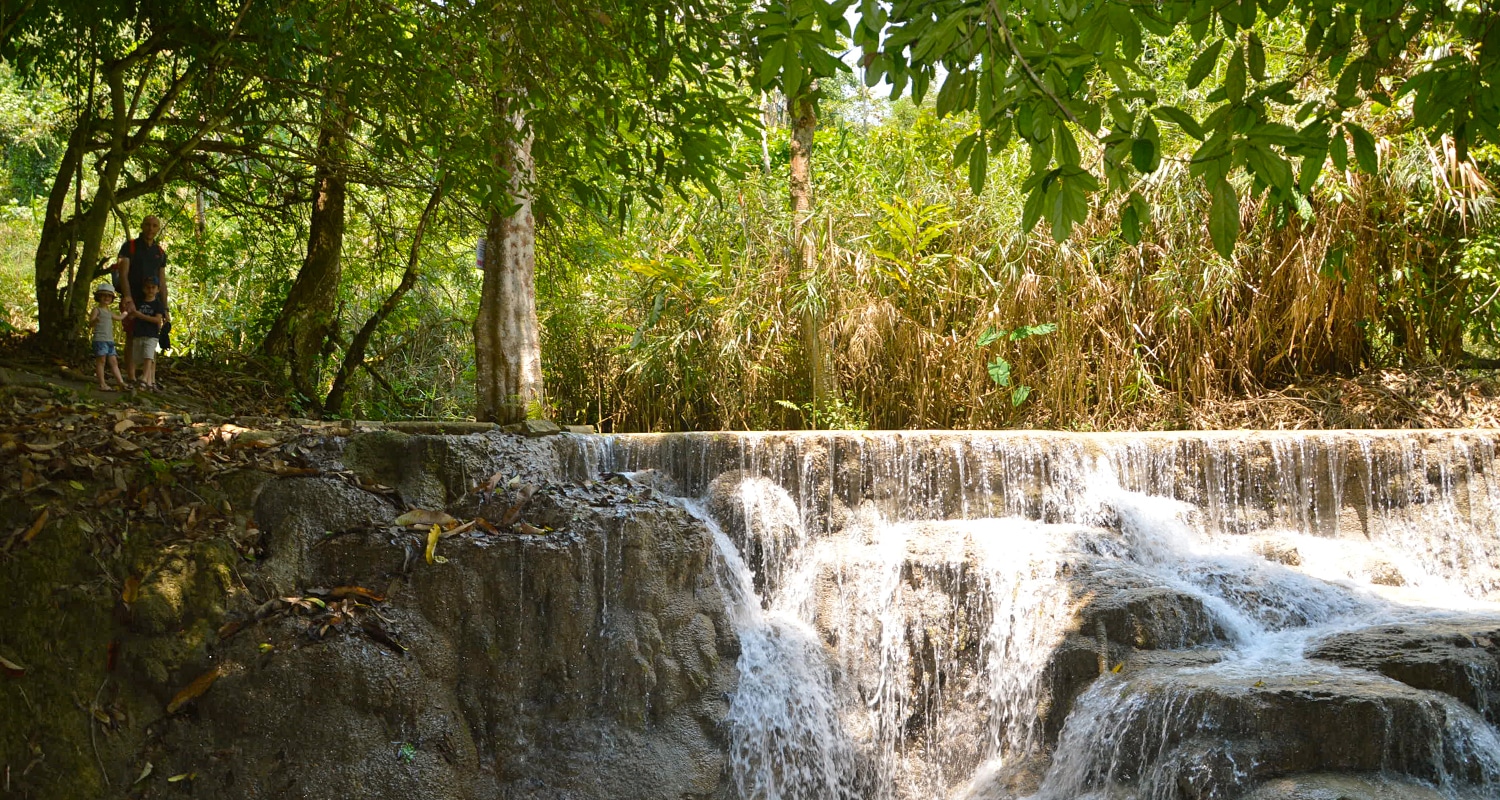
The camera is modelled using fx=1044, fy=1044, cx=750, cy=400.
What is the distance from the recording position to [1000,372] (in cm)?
762

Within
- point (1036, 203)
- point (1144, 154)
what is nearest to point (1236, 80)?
point (1144, 154)

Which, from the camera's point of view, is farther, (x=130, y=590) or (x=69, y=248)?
(x=69, y=248)

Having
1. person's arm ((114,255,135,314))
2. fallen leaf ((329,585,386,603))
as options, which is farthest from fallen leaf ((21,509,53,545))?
person's arm ((114,255,135,314))

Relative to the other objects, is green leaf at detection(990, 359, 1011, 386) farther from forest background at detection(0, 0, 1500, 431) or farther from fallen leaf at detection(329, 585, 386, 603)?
fallen leaf at detection(329, 585, 386, 603)

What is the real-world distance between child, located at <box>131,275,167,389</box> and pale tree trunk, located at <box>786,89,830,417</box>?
14.6 feet

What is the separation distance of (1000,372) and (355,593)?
506cm

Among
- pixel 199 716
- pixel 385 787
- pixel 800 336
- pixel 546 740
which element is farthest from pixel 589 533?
pixel 800 336

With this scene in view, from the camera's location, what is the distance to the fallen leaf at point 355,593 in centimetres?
388

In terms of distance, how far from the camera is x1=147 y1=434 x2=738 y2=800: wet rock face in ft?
11.8

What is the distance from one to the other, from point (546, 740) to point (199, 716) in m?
1.21

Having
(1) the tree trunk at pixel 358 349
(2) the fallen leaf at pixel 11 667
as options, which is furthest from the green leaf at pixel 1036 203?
(1) the tree trunk at pixel 358 349

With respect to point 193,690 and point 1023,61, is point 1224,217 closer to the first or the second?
point 1023,61

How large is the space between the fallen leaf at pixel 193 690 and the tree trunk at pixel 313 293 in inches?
211

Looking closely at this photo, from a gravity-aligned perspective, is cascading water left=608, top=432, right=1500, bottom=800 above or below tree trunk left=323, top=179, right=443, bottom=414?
below
